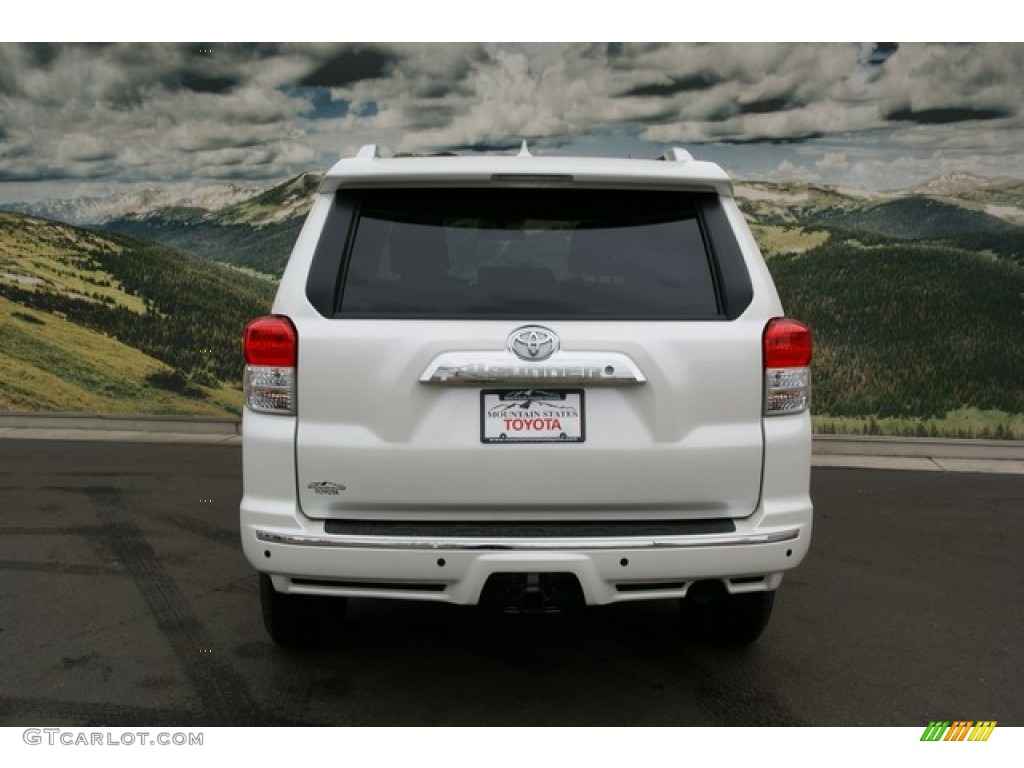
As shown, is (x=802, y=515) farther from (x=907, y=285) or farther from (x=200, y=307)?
(x=200, y=307)

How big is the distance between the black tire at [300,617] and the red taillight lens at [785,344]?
1.91 m

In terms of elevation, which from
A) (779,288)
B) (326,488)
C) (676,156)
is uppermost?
(676,156)

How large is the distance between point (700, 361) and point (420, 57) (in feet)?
27.0

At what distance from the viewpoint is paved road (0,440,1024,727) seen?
11.8 ft

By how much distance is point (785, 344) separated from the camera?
3381 mm

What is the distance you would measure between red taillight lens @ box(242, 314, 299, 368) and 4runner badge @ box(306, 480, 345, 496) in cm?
38

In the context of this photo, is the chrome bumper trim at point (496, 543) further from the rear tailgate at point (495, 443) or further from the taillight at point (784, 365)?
the taillight at point (784, 365)

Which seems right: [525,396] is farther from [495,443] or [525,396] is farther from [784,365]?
[784,365]

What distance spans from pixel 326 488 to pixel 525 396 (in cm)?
70

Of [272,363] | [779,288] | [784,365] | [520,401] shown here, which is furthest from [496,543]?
[779,288]

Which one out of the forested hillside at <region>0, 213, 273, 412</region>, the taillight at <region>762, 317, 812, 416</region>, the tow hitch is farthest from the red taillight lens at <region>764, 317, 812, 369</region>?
the forested hillside at <region>0, 213, 273, 412</region>

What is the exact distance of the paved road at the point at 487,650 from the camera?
359 centimetres

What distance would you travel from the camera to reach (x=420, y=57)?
10672 millimetres

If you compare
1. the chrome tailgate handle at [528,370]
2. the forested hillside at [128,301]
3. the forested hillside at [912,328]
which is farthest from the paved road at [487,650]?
the forested hillside at [128,301]
